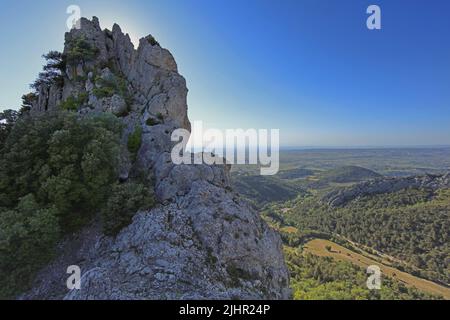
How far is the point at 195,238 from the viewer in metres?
14.0

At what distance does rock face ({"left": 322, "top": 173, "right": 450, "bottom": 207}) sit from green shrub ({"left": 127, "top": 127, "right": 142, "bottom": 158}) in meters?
143

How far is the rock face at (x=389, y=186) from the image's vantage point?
119431 millimetres

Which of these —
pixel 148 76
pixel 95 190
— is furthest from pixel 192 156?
pixel 148 76

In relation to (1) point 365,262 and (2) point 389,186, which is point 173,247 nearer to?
(1) point 365,262

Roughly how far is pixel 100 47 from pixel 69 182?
99.5 feet

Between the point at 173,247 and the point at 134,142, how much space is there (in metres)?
12.1

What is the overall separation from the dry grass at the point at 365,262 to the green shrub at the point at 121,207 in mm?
100407

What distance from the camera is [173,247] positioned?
12.9 metres

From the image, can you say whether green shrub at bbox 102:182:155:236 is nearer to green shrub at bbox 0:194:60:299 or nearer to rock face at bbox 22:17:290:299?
rock face at bbox 22:17:290:299

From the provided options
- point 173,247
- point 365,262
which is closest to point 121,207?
point 173,247

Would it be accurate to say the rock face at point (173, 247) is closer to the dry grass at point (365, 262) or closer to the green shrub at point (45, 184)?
the green shrub at point (45, 184)

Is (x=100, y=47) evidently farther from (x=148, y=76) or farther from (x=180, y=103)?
(x=180, y=103)

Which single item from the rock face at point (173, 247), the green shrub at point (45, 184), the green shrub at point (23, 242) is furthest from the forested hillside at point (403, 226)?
the green shrub at point (23, 242)

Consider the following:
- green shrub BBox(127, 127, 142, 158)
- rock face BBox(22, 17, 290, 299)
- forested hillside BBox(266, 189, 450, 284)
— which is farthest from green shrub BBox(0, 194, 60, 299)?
forested hillside BBox(266, 189, 450, 284)
